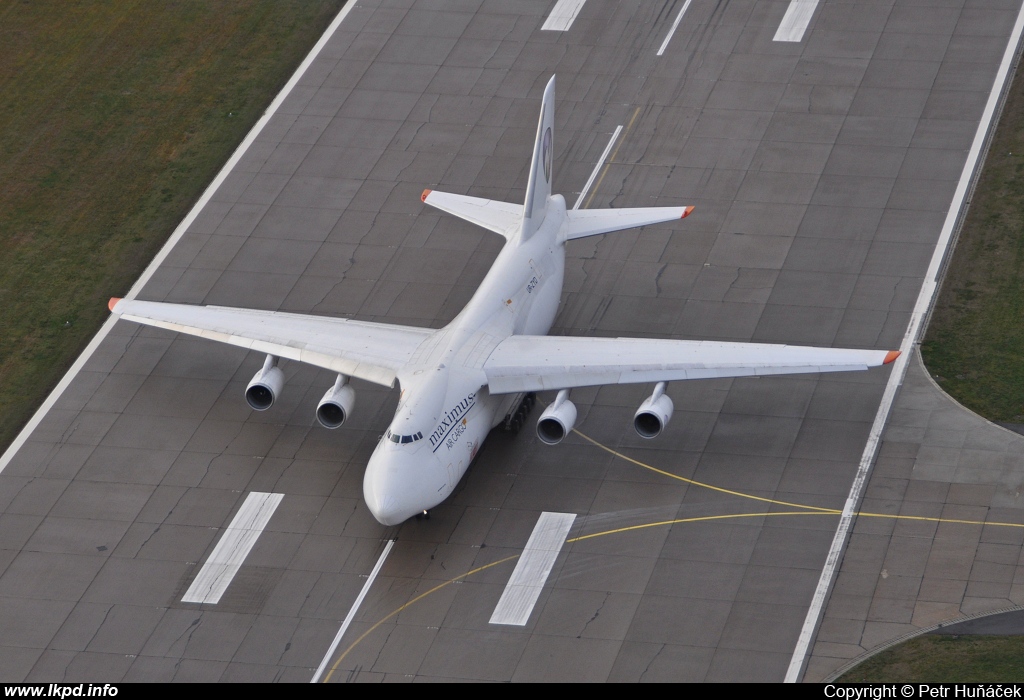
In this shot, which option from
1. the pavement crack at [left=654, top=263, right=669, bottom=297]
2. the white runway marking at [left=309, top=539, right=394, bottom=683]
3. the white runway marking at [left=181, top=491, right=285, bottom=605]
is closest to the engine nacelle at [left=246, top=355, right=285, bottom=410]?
the white runway marking at [left=181, top=491, right=285, bottom=605]

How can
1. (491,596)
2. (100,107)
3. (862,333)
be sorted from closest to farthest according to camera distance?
(491,596), (862,333), (100,107)

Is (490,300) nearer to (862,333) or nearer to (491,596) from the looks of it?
(491,596)

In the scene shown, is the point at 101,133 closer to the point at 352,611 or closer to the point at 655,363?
the point at 352,611

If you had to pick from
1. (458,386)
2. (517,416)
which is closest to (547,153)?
(517,416)

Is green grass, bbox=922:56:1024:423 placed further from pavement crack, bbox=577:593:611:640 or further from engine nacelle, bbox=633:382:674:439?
pavement crack, bbox=577:593:611:640
